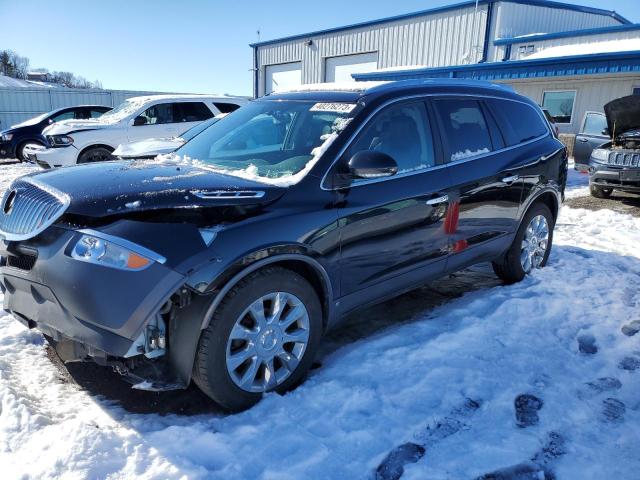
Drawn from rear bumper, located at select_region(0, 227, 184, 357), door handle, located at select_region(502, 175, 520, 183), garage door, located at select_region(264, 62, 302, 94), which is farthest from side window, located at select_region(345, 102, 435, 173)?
garage door, located at select_region(264, 62, 302, 94)

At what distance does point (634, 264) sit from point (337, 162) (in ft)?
13.4

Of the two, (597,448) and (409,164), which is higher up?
(409,164)

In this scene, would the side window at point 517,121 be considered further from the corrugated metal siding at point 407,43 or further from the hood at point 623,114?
the corrugated metal siding at point 407,43

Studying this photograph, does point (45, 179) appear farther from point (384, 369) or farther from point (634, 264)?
point (634, 264)

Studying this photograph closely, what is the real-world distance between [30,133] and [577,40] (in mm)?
18850

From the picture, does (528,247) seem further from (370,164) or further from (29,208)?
(29,208)

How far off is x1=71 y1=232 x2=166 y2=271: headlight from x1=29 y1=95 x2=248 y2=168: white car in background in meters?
8.74

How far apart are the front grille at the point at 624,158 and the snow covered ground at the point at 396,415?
600 cm

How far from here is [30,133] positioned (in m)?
14.7

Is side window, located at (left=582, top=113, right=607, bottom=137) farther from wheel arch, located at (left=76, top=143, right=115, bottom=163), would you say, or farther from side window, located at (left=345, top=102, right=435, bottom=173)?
wheel arch, located at (left=76, top=143, right=115, bottom=163)

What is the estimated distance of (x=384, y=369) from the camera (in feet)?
10.7

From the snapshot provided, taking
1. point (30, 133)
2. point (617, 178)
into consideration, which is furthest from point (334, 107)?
point (30, 133)

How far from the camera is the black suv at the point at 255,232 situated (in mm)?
2441

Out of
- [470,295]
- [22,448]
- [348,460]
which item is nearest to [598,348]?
[470,295]
